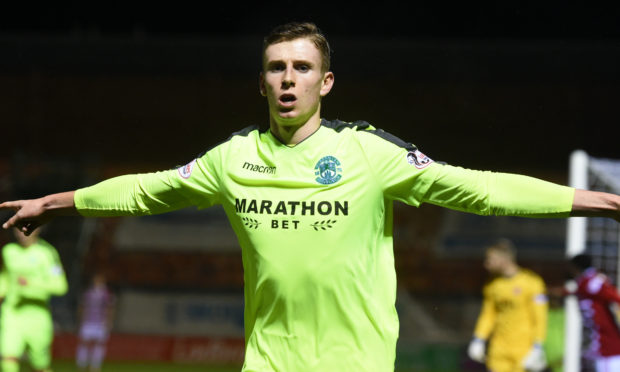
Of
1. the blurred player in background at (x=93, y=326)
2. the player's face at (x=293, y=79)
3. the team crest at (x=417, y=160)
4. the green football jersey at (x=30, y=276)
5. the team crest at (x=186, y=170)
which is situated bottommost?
the blurred player in background at (x=93, y=326)

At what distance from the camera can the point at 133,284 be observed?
59.3ft

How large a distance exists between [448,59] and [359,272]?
1562 centimetres

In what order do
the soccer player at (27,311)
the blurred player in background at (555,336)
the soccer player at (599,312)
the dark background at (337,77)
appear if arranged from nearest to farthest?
the soccer player at (599,312), the soccer player at (27,311), the blurred player in background at (555,336), the dark background at (337,77)

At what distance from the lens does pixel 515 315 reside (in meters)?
9.94

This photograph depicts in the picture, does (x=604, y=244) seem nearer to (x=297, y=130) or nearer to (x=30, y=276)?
(x=30, y=276)

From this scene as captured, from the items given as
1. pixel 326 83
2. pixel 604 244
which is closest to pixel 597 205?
pixel 326 83

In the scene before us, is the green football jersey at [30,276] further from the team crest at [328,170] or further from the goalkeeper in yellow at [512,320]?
the team crest at [328,170]

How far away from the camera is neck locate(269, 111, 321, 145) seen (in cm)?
292

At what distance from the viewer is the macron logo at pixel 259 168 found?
2.88 metres

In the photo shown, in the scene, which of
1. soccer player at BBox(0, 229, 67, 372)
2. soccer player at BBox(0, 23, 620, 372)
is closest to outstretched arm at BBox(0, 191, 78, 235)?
soccer player at BBox(0, 23, 620, 372)

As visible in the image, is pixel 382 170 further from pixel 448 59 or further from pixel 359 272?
pixel 448 59

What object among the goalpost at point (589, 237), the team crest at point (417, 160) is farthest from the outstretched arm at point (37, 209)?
the goalpost at point (589, 237)

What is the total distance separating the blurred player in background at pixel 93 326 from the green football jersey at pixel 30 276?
6.74 meters

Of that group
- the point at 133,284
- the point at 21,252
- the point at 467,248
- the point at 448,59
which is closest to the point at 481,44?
the point at 448,59
